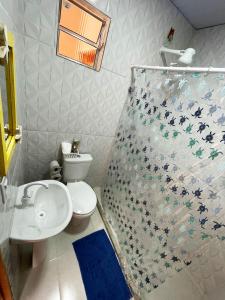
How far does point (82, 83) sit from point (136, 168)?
95 centimetres

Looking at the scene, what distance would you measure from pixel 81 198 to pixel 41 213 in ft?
1.59

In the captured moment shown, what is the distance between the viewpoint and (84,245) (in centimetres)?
165

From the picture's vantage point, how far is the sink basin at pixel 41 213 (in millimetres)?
953

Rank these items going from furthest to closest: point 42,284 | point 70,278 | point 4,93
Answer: point 70,278
point 42,284
point 4,93

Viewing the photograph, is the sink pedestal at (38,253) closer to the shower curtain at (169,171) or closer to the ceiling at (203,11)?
the shower curtain at (169,171)

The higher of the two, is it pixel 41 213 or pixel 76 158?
pixel 76 158

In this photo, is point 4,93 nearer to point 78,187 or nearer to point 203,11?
point 78,187

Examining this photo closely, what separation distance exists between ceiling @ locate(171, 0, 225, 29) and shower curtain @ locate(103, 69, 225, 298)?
0.65m

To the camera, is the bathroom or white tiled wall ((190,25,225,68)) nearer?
the bathroom

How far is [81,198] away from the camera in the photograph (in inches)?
64.7

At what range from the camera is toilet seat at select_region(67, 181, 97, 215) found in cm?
154

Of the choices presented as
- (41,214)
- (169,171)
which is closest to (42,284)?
(41,214)

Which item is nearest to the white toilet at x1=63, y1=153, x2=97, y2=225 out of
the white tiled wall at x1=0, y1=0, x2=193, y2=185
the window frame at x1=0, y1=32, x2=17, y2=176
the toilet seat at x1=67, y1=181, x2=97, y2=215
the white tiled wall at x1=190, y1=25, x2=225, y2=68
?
the toilet seat at x1=67, y1=181, x2=97, y2=215

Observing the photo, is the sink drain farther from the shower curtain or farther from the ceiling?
the ceiling
